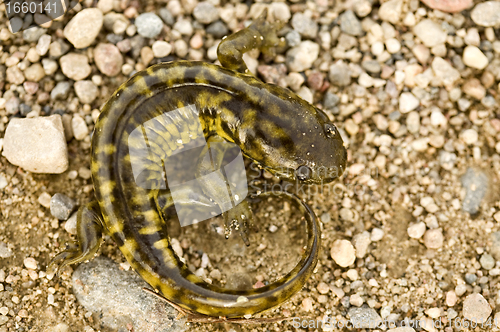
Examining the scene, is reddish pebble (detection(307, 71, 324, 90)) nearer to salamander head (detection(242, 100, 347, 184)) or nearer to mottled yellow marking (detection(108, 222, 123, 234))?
salamander head (detection(242, 100, 347, 184))

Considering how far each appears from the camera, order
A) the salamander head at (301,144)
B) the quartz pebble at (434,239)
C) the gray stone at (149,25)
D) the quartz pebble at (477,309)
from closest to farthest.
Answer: the salamander head at (301,144)
the quartz pebble at (477,309)
the quartz pebble at (434,239)
the gray stone at (149,25)

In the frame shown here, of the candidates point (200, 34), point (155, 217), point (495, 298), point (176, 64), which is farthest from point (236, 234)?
point (495, 298)

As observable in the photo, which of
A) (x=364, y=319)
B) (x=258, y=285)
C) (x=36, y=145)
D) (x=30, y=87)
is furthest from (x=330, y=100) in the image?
(x=30, y=87)

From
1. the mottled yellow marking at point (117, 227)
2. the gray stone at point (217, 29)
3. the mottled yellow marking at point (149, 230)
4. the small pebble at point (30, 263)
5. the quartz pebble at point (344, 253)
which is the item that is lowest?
the quartz pebble at point (344, 253)

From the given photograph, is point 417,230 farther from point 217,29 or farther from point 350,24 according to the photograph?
point 217,29

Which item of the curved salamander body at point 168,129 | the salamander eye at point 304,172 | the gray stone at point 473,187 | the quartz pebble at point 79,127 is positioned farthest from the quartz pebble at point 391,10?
the quartz pebble at point 79,127

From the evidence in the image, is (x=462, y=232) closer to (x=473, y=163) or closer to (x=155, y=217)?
(x=473, y=163)

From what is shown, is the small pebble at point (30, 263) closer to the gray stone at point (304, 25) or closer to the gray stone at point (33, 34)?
the gray stone at point (33, 34)
